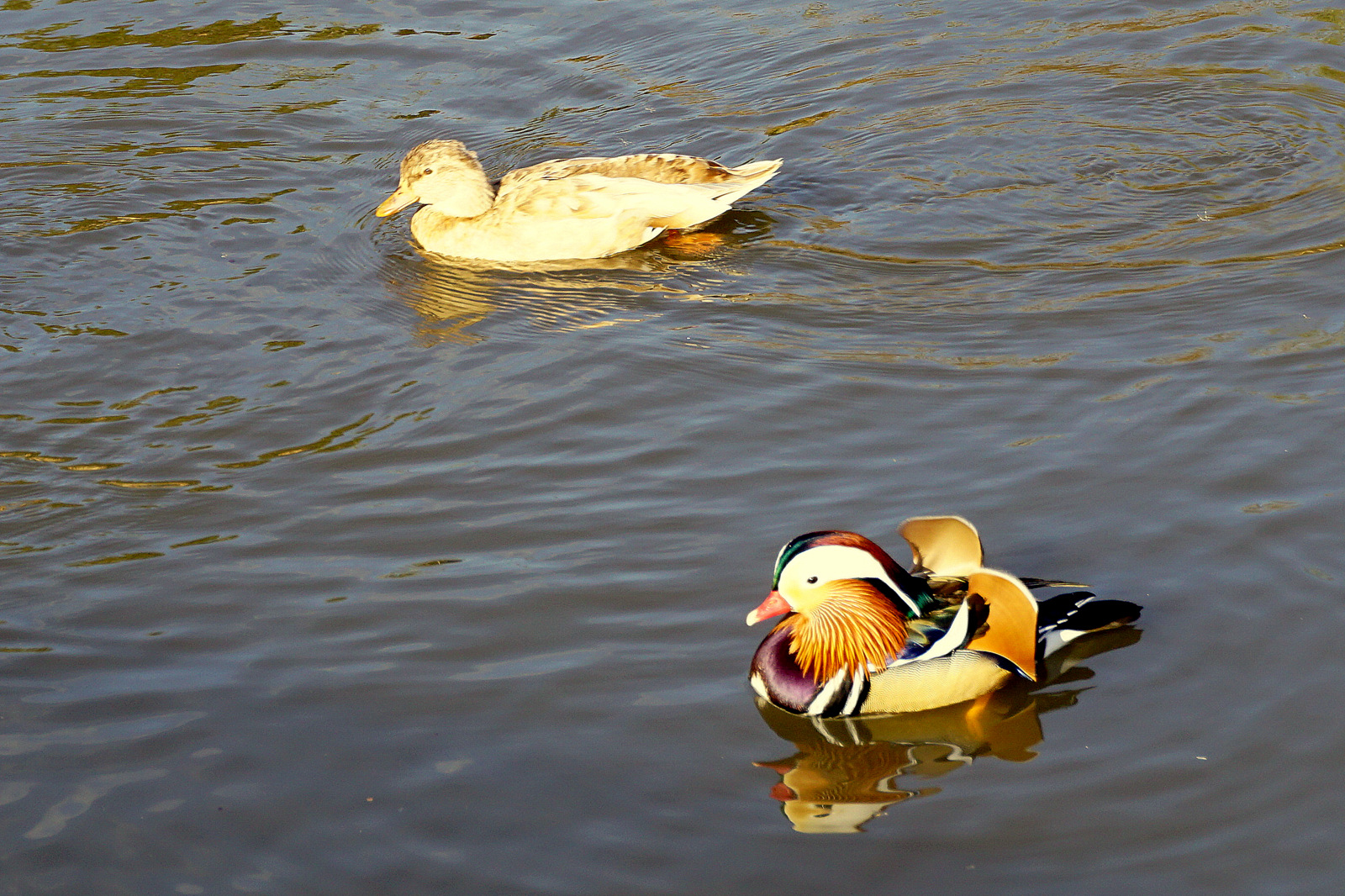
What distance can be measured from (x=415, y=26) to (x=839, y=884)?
10754mm

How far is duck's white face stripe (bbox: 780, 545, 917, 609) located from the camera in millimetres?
4676

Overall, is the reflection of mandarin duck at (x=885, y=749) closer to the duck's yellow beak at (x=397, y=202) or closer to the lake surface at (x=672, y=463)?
the lake surface at (x=672, y=463)

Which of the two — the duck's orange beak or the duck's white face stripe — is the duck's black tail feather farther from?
the duck's orange beak

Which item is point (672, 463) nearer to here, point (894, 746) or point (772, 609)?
point (772, 609)

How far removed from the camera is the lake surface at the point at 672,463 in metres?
4.25

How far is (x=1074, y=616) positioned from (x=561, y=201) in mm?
5122

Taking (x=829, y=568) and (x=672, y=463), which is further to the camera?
(x=672, y=463)

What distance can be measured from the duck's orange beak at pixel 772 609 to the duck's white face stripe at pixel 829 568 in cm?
2

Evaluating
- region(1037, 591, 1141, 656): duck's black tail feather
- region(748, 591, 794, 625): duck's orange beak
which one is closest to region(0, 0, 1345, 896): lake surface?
region(1037, 591, 1141, 656): duck's black tail feather

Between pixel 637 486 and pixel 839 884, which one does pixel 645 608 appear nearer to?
pixel 637 486

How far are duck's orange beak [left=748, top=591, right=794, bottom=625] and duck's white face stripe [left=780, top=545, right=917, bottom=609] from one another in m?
0.02

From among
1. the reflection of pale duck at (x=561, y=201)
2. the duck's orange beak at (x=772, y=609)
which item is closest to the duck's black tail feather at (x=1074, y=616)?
the duck's orange beak at (x=772, y=609)

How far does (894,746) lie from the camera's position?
4648mm

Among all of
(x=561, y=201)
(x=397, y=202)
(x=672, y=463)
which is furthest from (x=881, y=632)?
(x=397, y=202)
